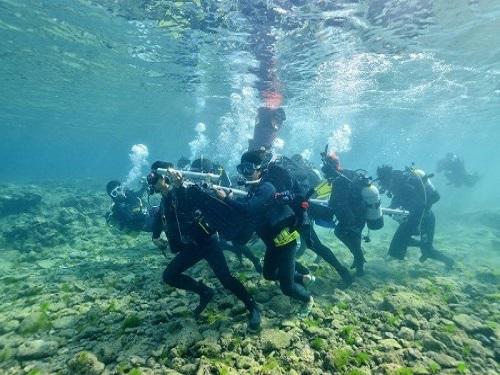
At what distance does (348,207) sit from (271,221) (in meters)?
3.60

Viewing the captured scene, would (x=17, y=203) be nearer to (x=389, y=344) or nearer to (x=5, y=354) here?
(x=5, y=354)

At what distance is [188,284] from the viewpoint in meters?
5.50

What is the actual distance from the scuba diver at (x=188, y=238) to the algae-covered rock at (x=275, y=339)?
22 centimetres

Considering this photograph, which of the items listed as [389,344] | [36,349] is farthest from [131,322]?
[389,344]

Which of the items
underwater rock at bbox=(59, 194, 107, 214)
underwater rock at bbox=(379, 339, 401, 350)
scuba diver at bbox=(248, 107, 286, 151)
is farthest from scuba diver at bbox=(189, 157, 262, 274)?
underwater rock at bbox=(59, 194, 107, 214)

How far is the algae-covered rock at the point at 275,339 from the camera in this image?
4602 mm

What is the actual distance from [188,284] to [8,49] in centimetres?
2105

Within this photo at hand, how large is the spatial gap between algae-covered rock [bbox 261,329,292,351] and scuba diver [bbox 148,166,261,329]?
224 mm

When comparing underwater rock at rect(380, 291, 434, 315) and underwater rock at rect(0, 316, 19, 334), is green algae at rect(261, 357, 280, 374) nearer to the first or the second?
underwater rock at rect(380, 291, 434, 315)

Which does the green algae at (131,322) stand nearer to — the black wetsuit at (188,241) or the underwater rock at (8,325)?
the black wetsuit at (188,241)

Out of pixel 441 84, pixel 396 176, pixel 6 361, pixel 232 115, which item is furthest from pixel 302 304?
pixel 232 115

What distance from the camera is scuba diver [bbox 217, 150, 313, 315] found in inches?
197

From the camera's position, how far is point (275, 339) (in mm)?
4754

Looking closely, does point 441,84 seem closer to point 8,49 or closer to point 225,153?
point 8,49
